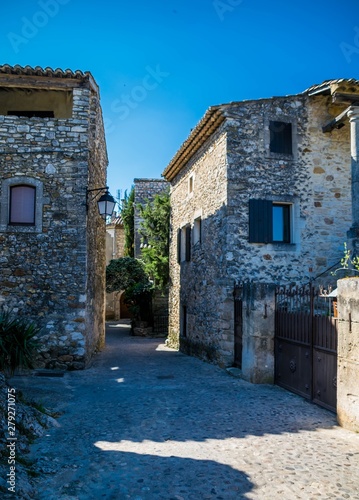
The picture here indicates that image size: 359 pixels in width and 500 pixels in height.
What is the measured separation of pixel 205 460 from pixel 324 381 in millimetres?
2827

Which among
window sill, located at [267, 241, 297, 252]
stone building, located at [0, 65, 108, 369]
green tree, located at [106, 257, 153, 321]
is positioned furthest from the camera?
green tree, located at [106, 257, 153, 321]

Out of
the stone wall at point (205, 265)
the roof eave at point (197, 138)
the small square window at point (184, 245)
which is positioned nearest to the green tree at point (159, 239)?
the roof eave at point (197, 138)

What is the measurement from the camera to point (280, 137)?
11.2 metres

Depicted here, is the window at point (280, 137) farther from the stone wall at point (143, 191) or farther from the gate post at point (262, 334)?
the stone wall at point (143, 191)

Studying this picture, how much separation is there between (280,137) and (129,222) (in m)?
18.6

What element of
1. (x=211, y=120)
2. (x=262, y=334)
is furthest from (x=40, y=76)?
(x=262, y=334)

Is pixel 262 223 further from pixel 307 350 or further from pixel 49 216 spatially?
pixel 49 216

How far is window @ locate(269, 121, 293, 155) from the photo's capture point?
11.1m

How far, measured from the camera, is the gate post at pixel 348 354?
540 cm

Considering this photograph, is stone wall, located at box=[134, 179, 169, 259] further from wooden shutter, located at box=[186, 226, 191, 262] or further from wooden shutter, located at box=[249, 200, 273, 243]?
wooden shutter, located at box=[249, 200, 273, 243]

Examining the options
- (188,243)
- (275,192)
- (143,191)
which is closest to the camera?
(275,192)

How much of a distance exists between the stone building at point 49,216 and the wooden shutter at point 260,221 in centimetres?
404

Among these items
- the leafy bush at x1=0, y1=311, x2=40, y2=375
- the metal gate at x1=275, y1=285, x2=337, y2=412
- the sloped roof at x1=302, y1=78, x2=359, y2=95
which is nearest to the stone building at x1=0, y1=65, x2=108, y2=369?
the leafy bush at x1=0, y1=311, x2=40, y2=375

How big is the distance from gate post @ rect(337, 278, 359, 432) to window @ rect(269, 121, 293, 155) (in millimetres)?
6120
